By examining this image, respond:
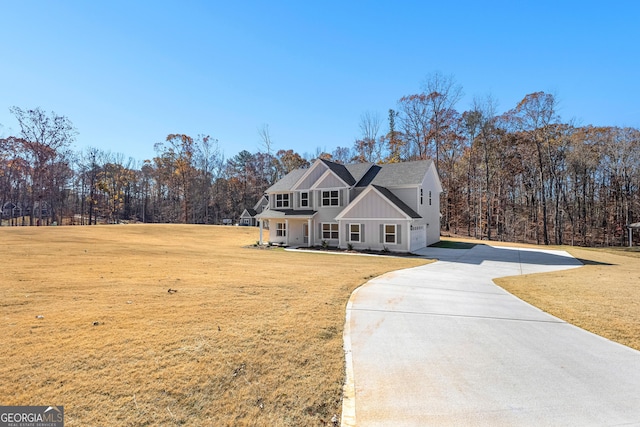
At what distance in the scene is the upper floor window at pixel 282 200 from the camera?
2855 centimetres

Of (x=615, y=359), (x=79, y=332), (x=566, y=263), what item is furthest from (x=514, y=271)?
(x=79, y=332)

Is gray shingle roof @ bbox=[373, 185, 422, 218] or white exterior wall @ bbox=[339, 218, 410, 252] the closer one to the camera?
white exterior wall @ bbox=[339, 218, 410, 252]

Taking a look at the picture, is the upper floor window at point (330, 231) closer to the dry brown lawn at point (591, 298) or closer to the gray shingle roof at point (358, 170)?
the gray shingle roof at point (358, 170)

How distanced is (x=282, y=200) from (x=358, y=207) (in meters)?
8.86

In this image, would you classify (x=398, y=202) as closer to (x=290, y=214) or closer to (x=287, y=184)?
(x=290, y=214)

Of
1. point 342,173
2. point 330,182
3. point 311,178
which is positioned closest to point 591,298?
point 330,182

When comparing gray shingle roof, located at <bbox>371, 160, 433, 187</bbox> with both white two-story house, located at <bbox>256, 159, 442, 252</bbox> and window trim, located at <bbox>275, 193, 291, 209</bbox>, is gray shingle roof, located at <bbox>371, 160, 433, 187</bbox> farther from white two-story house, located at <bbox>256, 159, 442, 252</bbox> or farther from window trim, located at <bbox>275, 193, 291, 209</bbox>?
window trim, located at <bbox>275, 193, 291, 209</bbox>

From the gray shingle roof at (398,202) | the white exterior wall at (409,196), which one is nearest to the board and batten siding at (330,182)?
the gray shingle roof at (398,202)

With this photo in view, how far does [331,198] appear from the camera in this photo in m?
25.5

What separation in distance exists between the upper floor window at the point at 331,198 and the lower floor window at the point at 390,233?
16.3ft

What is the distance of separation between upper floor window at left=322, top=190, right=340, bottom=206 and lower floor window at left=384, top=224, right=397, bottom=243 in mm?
4980

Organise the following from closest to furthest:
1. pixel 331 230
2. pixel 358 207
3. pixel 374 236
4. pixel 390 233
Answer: pixel 390 233, pixel 374 236, pixel 358 207, pixel 331 230

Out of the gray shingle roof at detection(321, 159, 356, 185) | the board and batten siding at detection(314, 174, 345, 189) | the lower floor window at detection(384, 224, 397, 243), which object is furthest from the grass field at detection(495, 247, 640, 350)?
the gray shingle roof at detection(321, 159, 356, 185)

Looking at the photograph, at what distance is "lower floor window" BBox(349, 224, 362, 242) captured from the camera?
2312 centimetres
